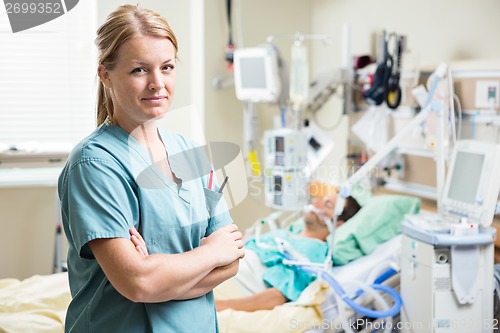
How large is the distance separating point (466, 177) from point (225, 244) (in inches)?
54.3

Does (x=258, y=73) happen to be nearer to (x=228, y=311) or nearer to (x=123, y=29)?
(x=228, y=311)

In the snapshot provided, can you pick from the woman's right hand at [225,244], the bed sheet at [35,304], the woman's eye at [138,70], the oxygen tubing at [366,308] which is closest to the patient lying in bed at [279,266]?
the oxygen tubing at [366,308]

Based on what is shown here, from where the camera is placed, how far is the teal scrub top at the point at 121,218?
1099 millimetres

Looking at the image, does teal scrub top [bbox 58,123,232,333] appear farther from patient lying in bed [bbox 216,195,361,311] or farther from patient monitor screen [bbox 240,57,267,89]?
patient monitor screen [bbox 240,57,267,89]

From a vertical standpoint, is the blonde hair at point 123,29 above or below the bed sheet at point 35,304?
above

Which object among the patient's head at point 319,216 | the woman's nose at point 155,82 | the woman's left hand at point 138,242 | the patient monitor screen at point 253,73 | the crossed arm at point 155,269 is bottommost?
the patient's head at point 319,216

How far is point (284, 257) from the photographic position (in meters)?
2.64

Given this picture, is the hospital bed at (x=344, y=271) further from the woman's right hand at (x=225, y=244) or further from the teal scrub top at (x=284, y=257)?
the woman's right hand at (x=225, y=244)

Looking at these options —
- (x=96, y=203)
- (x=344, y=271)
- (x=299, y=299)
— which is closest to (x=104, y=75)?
(x=96, y=203)

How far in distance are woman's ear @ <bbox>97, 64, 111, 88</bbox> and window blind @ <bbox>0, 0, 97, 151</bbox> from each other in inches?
92.1

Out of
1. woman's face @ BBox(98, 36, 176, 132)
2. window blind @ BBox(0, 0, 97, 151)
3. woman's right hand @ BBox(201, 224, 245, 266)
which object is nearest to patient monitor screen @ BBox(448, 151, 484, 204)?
woman's right hand @ BBox(201, 224, 245, 266)

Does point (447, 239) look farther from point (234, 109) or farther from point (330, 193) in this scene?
point (234, 109)

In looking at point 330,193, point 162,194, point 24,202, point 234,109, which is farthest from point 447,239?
point 24,202

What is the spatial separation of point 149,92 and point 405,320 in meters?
1.64
